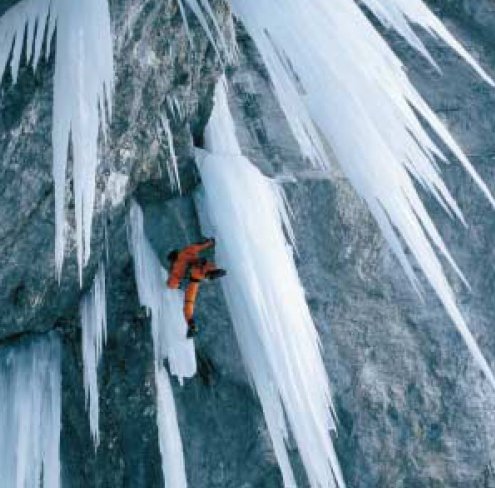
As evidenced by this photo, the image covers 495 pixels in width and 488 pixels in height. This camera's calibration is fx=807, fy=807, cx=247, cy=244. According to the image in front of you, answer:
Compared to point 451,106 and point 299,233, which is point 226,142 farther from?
point 451,106

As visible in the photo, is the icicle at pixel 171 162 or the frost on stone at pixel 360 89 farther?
the icicle at pixel 171 162

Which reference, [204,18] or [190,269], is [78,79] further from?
[190,269]

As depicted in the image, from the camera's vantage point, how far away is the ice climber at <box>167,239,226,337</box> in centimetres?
305

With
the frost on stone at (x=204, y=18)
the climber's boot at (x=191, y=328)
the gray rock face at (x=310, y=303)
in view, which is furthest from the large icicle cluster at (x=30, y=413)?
the frost on stone at (x=204, y=18)

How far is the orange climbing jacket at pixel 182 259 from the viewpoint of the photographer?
3.08m

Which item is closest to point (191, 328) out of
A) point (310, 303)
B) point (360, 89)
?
point (310, 303)

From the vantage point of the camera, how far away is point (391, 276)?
3.94 m

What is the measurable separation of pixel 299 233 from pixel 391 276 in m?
0.51

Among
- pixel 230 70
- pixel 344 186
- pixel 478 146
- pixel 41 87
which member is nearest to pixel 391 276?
pixel 344 186

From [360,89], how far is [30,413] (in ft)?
5.82

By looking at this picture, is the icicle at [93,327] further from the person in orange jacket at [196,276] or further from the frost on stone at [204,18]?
the frost on stone at [204,18]

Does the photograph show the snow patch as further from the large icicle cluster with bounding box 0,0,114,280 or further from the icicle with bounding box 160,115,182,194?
the large icicle cluster with bounding box 0,0,114,280

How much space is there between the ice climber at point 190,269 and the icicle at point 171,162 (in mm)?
266

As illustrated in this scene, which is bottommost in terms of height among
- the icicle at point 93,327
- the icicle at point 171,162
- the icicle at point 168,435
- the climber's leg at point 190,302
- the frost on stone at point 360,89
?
the icicle at point 168,435
